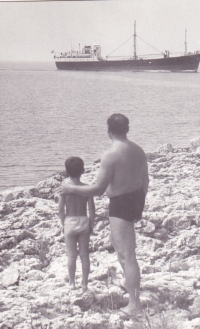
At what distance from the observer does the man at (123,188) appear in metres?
2.72

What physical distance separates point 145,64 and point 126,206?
51.3 metres

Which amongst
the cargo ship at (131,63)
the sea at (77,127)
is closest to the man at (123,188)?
the sea at (77,127)

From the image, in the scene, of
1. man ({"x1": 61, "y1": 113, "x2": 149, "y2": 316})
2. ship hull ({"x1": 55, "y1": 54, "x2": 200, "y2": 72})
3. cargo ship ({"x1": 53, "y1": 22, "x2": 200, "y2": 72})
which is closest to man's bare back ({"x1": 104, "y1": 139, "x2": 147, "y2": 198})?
man ({"x1": 61, "y1": 113, "x2": 149, "y2": 316})

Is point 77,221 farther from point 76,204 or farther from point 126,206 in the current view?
point 126,206

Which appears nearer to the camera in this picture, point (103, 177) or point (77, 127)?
point (103, 177)

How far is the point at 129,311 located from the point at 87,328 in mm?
284

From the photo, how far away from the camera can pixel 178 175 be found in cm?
648

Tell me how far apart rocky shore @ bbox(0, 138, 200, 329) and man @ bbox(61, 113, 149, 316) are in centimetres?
25

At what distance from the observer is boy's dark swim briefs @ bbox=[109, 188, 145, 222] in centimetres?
276

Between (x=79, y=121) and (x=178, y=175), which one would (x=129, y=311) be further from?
(x=79, y=121)

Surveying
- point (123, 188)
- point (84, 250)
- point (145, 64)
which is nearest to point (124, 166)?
point (123, 188)

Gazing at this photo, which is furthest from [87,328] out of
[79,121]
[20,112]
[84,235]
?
[20,112]

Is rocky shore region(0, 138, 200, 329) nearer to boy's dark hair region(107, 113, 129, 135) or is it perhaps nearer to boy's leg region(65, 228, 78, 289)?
boy's leg region(65, 228, 78, 289)

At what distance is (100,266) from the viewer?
3.67 metres
